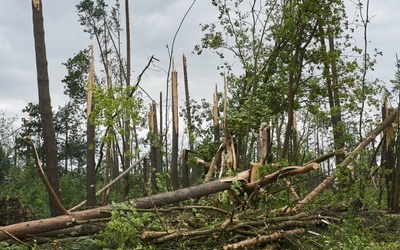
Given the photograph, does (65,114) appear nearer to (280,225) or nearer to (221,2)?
(221,2)

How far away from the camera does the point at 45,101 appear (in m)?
9.23

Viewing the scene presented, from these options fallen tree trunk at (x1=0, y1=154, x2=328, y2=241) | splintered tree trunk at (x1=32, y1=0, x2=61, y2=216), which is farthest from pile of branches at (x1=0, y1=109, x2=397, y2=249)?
splintered tree trunk at (x1=32, y1=0, x2=61, y2=216)

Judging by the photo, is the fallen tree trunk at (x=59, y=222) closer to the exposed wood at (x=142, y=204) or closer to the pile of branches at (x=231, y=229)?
the exposed wood at (x=142, y=204)

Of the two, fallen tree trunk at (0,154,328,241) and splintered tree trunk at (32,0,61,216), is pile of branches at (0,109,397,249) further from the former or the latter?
splintered tree trunk at (32,0,61,216)

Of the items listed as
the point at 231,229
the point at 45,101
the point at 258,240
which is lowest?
the point at 258,240

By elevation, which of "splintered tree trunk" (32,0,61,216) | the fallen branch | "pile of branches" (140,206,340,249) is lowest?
the fallen branch

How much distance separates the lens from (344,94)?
498 inches

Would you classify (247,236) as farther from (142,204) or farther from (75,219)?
(75,219)

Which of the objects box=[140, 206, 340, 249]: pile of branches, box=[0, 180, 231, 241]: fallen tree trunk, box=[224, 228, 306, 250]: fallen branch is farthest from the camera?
box=[0, 180, 231, 241]: fallen tree trunk

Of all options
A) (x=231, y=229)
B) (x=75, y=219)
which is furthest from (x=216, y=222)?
(x=75, y=219)

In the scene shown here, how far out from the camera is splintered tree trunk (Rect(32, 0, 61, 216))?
920 centimetres

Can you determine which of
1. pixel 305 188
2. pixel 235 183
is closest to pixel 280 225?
pixel 235 183

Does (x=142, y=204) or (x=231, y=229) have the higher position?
(x=142, y=204)

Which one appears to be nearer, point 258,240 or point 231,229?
point 258,240
